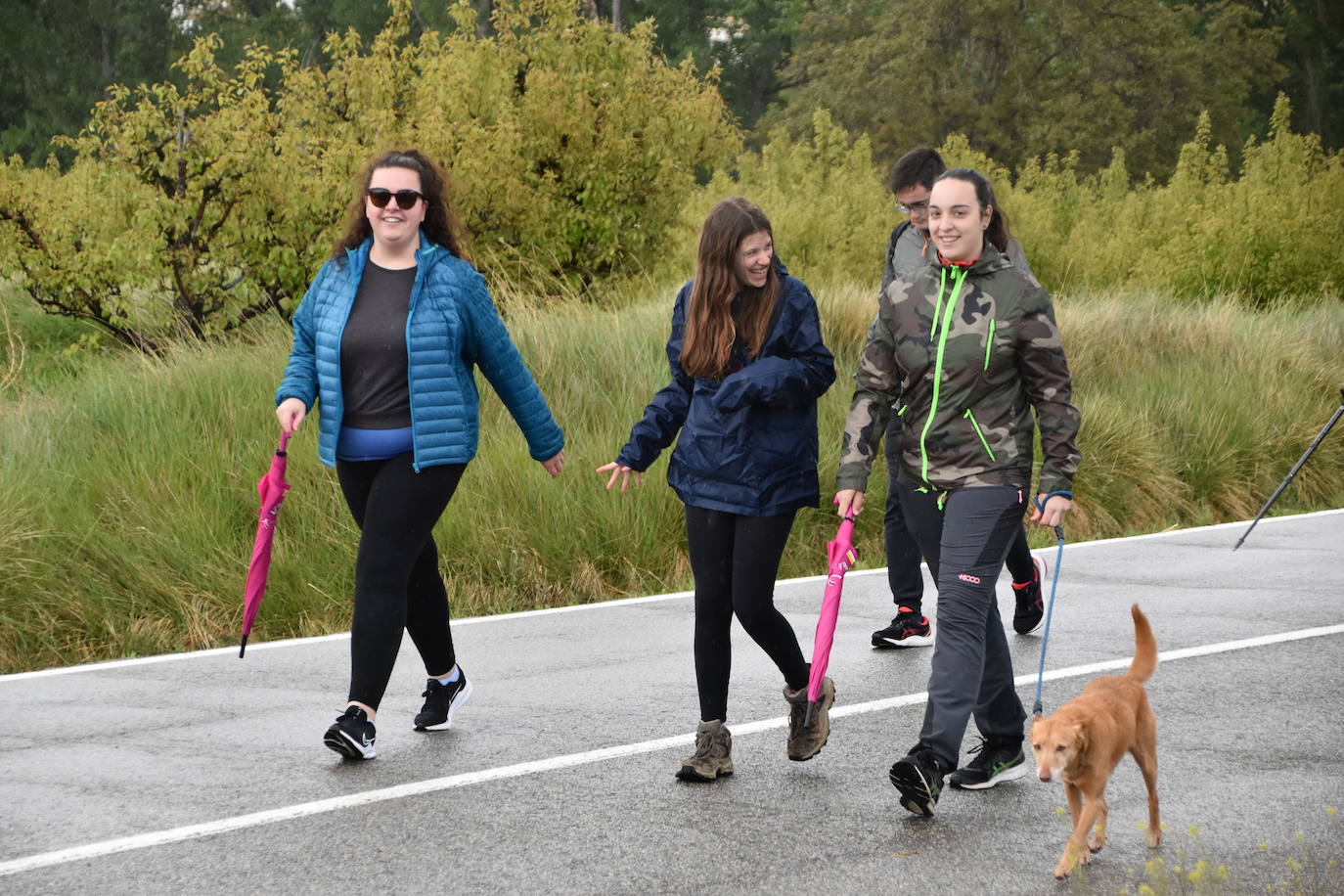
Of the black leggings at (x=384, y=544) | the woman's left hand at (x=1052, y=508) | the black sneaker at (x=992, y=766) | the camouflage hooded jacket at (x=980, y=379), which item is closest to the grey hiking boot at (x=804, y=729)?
the black sneaker at (x=992, y=766)

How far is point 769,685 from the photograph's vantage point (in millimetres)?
6910

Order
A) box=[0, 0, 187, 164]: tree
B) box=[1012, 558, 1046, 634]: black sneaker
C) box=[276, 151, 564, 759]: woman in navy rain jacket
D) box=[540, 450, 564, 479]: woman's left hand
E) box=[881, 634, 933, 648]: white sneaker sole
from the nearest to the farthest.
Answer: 1. box=[276, 151, 564, 759]: woman in navy rain jacket
2. box=[540, 450, 564, 479]: woman's left hand
3. box=[881, 634, 933, 648]: white sneaker sole
4. box=[1012, 558, 1046, 634]: black sneaker
5. box=[0, 0, 187, 164]: tree

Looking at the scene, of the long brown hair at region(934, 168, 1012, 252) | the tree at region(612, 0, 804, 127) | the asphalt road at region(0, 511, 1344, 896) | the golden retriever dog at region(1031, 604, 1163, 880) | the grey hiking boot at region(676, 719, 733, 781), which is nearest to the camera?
the golden retriever dog at region(1031, 604, 1163, 880)

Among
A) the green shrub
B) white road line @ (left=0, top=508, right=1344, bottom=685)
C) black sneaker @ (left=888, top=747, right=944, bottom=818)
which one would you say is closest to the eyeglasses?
black sneaker @ (left=888, top=747, right=944, bottom=818)

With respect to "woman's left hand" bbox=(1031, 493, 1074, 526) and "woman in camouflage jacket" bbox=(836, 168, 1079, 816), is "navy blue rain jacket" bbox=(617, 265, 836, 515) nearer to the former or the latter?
"woman in camouflage jacket" bbox=(836, 168, 1079, 816)

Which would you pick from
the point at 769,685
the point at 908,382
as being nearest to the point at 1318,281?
the point at 769,685

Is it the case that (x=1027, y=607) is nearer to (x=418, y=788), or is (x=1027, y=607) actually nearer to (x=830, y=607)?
(x=830, y=607)

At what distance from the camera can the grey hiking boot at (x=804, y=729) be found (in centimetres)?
538

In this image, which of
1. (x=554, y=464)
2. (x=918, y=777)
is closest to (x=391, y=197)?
(x=554, y=464)

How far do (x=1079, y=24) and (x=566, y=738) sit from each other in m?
42.8

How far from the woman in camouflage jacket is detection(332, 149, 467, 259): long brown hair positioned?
1.68 meters

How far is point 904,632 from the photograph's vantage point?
7613 mm

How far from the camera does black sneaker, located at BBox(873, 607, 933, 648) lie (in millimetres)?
7598

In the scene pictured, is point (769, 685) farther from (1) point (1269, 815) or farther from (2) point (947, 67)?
(2) point (947, 67)
